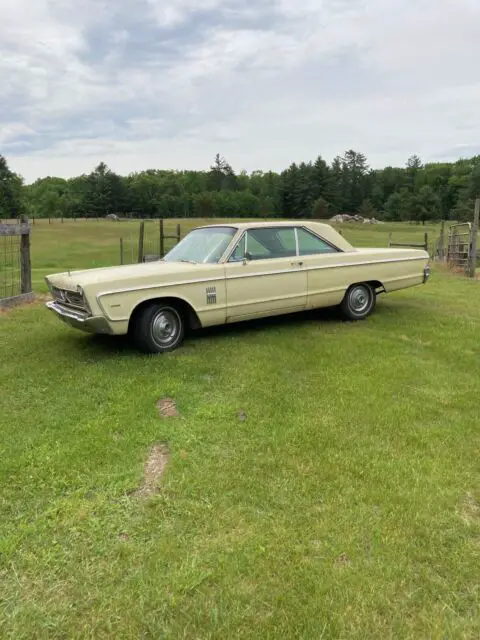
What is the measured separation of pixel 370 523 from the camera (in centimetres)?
281

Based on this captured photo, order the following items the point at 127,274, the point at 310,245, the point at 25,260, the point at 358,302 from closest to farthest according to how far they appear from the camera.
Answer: the point at 127,274, the point at 310,245, the point at 358,302, the point at 25,260

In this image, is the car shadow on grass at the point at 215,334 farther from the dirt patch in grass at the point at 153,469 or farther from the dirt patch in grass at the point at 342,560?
the dirt patch in grass at the point at 342,560

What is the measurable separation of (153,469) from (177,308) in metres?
2.96

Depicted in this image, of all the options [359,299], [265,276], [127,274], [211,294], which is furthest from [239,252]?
[359,299]

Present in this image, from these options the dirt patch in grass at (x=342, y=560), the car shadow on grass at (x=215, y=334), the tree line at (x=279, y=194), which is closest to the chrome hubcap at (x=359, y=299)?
the car shadow on grass at (x=215, y=334)

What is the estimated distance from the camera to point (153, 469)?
3.41 meters

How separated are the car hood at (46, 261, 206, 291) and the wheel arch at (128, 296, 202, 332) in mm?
271

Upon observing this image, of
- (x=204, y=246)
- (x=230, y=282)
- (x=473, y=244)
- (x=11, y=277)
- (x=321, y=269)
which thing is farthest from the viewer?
(x=473, y=244)

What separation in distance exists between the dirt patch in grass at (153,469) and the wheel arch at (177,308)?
7.73 ft

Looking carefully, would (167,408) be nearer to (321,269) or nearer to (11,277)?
(321,269)

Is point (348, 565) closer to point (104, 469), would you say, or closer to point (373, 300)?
point (104, 469)

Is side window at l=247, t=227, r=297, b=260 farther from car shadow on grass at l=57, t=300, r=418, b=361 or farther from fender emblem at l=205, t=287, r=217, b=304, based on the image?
car shadow on grass at l=57, t=300, r=418, b=361

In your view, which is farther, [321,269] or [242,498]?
[321,269]

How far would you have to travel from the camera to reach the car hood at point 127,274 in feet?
18.4
